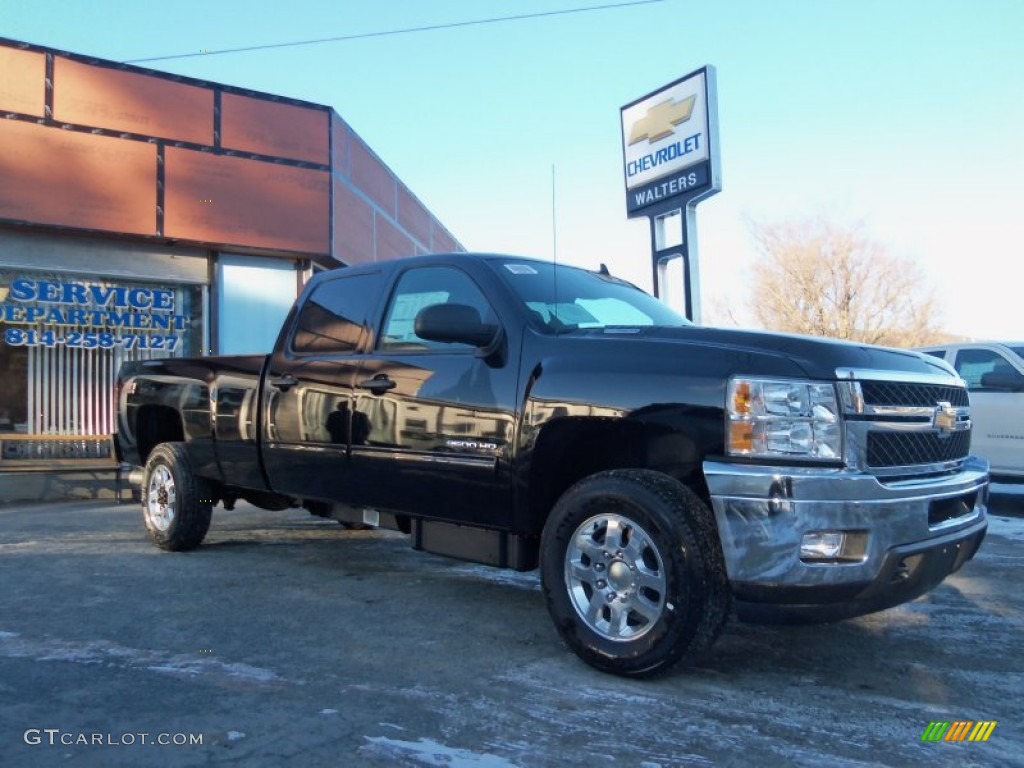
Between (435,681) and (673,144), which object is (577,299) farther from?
(673,144)

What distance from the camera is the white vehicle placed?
8.77m

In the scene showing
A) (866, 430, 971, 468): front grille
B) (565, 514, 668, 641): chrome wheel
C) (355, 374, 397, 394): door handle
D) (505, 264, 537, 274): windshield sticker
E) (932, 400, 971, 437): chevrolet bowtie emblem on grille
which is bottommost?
(565, 514, 668, 641): chrome wheel

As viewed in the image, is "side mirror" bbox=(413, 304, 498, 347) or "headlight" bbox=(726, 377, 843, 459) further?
"side mirror" bbox=(413, 304, 498, 347)

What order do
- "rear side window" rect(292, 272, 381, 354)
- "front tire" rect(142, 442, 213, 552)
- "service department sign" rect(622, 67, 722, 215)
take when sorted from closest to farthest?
"rear side window" rect(292, 272, 381, 354) < "front tire" rect(142, 442, 213, 552) < "service department sign" rect(622, 67, 722, 215)

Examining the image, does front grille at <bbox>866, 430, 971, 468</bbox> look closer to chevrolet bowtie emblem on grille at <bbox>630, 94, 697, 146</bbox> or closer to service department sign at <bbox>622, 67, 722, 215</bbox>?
service department sign at <bbox>622, 67, 722, 215</bbox>

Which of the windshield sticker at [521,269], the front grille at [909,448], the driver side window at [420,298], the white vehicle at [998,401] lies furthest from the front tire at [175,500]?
the white vehicle at [998,401]

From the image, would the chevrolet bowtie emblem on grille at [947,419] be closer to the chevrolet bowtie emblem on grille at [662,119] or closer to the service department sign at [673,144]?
the service department sign at [673,144]

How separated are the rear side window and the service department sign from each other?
19.4 ft

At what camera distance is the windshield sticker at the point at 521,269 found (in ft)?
14.8

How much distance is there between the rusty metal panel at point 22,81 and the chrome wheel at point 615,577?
10155 mm

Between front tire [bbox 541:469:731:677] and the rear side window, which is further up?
the rear side window

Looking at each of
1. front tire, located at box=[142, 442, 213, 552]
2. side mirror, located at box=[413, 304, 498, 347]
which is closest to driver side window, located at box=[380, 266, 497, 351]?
side mirror, located at box=[413, 304, 498, 347]

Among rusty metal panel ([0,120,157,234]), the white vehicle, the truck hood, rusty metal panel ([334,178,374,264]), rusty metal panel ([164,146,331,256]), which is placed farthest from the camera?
rusty metal panel ([334,178,374,264])

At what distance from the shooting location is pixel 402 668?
372 centimetres
